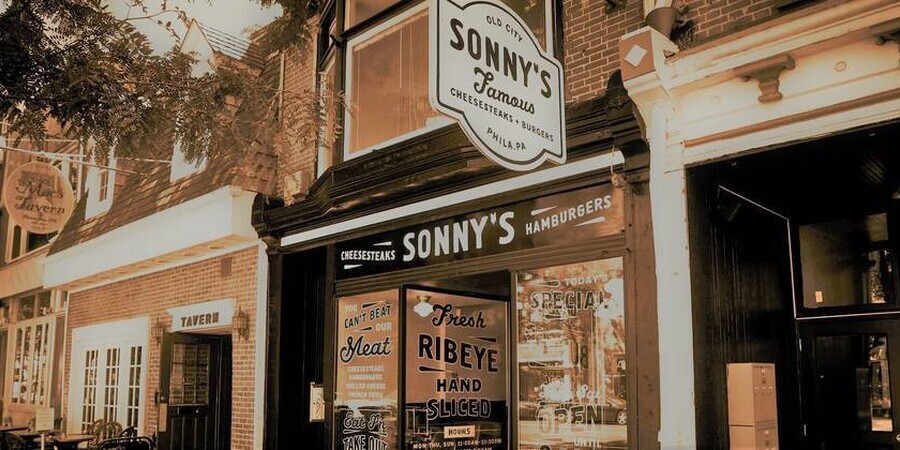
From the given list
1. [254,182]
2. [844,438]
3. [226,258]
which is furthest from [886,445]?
[226,258]

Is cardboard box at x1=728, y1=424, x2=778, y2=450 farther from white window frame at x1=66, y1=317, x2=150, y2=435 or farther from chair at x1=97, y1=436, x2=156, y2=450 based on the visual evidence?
white window frame at x1=66, y1=317, x2=150, y2=435

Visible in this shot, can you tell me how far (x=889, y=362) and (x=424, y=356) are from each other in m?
4.42

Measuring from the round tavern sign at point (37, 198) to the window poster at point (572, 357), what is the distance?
30.2 feet

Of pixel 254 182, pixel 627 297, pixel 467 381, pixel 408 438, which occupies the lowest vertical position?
pixel 408 438

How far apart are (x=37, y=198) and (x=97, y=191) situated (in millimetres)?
2917

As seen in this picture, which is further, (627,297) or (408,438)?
(408,438)

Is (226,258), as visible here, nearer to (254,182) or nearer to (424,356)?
(254,182)

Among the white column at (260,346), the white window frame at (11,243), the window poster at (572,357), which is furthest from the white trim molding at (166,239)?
the white window frame at (11,243)

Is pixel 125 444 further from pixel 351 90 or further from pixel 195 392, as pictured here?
pixel 351 90

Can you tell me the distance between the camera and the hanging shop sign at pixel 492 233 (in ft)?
21.7

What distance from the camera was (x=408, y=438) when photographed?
8266mm

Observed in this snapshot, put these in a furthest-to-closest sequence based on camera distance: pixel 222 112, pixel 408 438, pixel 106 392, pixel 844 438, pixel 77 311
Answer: pixel 77 311 → pixel 106 392 → pixel 408 438 → pixel 222 112 → pixel 844 438

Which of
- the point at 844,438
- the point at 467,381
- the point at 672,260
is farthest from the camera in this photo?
the point at 467,381

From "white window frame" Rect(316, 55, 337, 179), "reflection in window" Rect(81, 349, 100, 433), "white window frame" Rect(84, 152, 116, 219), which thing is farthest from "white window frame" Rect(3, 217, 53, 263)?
"white window frame" Rect(316, 55, 337, 179)
